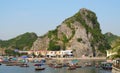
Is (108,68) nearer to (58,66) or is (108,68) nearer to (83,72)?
Result: (83,72)

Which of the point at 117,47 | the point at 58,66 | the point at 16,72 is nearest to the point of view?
the point at 117,47

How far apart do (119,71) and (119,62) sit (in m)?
25.0

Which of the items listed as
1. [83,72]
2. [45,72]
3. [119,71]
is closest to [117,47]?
[119,71]

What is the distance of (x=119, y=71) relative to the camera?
332ft

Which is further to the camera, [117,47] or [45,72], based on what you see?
[45,72]

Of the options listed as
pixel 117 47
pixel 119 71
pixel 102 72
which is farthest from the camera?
pixel 102 72

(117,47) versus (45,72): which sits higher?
(117,47)

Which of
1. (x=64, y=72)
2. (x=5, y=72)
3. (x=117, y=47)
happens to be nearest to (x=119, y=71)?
(x=117, y=47)

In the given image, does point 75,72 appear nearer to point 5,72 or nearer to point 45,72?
point 45,72

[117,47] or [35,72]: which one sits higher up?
[117,47]

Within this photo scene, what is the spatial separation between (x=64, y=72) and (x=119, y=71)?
93.3 ft

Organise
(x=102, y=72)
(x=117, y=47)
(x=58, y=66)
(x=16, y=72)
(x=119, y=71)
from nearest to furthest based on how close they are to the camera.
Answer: (x=119, y=71)
(x=117, y=47)
(x=102, y=72)
(x=16, y=72)
(x=58, y=66)

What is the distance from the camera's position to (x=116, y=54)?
4454 inches

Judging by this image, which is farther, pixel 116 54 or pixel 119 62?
pixel 119 62
